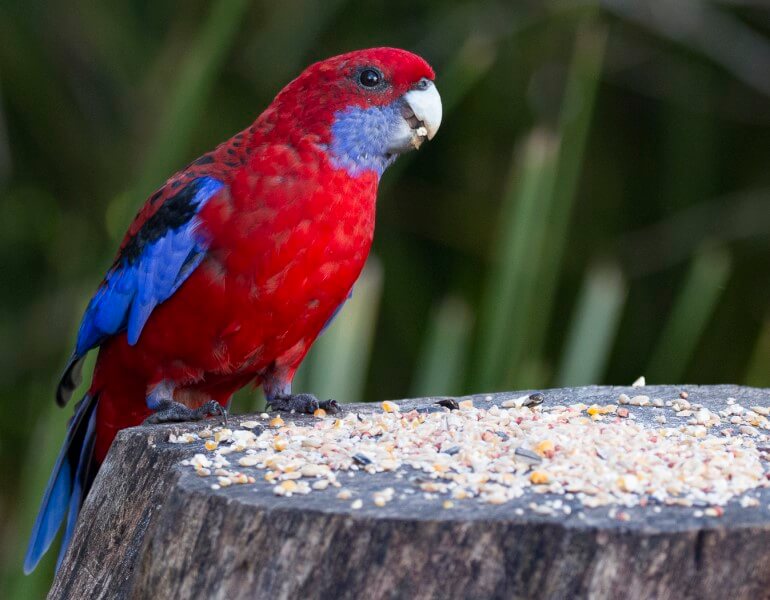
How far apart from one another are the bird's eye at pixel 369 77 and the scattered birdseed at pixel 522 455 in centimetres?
72

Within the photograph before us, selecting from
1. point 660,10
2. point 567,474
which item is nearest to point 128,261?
point 567,474

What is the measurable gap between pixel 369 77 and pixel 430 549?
1.27 metres

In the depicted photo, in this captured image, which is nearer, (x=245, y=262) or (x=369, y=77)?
(x=245, y=262)

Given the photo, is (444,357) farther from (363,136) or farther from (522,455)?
(522,455)

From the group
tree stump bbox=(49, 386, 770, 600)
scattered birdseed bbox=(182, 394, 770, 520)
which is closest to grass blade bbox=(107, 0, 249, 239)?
scattered birdseed bbox=(182, 394, 770, 520)

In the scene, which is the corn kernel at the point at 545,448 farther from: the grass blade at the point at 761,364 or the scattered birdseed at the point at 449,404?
the grass blade at the point at 761,364

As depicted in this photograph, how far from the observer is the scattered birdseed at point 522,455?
127cm

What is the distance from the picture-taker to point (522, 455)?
1.43m

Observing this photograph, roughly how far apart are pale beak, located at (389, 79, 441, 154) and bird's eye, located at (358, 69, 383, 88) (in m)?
0.07

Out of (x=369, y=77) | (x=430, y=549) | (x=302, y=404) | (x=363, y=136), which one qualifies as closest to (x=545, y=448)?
(x=430, y=549)

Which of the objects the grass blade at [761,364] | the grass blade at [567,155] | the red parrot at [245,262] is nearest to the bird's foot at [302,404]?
the red parrot at [245,262]

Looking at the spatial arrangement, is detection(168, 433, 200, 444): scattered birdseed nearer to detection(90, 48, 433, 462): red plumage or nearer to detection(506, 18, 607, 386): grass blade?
detection(90, 48, 433, 462): red plumage

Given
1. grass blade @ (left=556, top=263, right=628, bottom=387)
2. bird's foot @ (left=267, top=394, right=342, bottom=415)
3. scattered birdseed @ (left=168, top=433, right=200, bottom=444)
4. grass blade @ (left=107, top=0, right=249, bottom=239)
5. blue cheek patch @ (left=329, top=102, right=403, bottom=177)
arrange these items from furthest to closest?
grass blade @ (left=556, top=263, right=628, bottom=387), grass blade @ (left=107, top=0, right=249, bottom=239), blue cheek patch @ (left=329, top=102, right=403, bottom=177), bird's foot @ (left=267, top=394, right=342, bottom=415), scattered birdseed @ (left=168, top=433, right=200, bottom=444)

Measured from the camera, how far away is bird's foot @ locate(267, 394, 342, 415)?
6.60 feet
